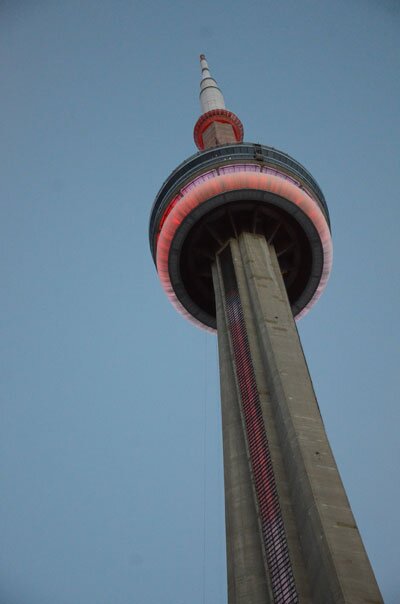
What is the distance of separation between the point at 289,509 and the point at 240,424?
5672 mm

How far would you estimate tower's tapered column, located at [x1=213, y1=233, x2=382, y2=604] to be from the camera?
1681cm

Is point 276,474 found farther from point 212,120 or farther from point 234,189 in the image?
point 212,120

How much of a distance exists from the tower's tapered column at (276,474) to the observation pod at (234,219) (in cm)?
476

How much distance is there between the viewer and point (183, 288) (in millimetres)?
36594

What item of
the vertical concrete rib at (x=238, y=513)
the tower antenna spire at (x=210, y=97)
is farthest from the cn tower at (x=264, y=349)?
the tower antenna spire at (x=210, y=97)

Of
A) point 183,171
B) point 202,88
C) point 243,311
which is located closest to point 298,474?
point 243,311

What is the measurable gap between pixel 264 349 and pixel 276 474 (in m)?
6.19

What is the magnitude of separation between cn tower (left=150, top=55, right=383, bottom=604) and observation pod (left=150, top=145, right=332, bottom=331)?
7cm

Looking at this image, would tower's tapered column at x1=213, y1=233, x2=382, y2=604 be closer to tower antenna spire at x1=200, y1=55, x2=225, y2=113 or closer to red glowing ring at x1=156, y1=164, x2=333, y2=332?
red glowing ring at x1=156, y1=164, x2=333, y2=332

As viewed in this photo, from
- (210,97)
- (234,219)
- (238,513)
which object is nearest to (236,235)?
(234,219)

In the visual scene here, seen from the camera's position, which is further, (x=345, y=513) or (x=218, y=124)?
(x=218, y=124)

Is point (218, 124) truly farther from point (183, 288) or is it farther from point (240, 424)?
point (240, 424)

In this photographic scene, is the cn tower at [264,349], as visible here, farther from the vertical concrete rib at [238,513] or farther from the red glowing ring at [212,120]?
the red glowing ring at [212,120]

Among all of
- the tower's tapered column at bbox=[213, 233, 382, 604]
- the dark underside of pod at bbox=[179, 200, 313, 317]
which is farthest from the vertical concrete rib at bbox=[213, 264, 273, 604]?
the dark underside of pod at bbox=[179, 200, 313, 317]
